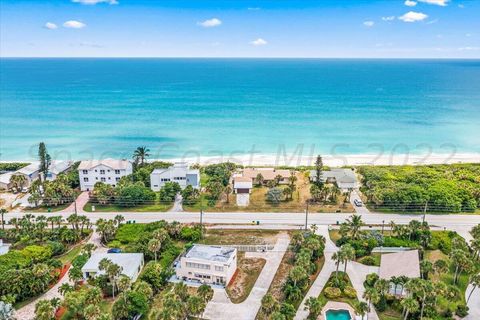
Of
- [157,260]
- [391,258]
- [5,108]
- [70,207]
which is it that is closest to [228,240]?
[157,260]

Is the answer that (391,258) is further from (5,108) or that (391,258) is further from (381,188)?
(5,108)

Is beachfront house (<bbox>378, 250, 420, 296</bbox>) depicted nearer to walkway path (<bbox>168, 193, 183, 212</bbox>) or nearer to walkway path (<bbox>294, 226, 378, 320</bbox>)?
walkway path (<bbox>294, 226, 378, 320</bbox>)

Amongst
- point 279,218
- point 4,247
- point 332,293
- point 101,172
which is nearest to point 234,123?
point 101,172

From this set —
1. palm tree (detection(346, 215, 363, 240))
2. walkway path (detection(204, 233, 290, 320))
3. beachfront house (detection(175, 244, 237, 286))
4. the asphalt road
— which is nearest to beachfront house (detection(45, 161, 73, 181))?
the asphalt road

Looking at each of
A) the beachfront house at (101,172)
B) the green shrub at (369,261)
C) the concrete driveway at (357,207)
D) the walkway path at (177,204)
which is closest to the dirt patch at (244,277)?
the green shrub at (369,261)

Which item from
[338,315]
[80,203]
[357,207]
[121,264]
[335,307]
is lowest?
[338,315]

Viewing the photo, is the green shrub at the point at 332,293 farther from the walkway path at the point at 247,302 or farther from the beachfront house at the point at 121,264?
the beachfront house at the point at 121,264

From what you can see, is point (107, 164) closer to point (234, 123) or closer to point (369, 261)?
point (369, 261)

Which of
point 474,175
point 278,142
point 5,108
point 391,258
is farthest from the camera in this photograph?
point 5,108
